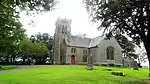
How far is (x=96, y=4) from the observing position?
30.9 meters

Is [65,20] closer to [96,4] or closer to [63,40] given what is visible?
[63,40]

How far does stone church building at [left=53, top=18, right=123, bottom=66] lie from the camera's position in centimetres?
7825

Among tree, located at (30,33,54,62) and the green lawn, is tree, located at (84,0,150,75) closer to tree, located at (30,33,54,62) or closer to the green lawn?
the green lawn

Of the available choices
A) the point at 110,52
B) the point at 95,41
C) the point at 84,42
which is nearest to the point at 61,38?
the point at 84,42

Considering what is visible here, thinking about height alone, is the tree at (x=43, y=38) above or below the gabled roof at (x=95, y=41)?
above

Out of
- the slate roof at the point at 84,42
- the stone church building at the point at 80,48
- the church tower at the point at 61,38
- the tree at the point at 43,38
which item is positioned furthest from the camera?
the tree at the point at 43,38

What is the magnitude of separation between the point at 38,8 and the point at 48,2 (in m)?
0.79

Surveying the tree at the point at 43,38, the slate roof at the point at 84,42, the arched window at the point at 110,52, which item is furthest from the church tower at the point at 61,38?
the tree at the point at 43,38

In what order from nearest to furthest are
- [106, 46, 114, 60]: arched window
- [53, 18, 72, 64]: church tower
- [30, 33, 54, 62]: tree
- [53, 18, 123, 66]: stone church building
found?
[53, 18, 123, 66]: stone church building
[106, 46, 114, 60]: arched window
[53, 18, 72, 64]: church tower
[30, 33, 54, 62]: tree

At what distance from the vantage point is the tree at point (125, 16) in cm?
2923

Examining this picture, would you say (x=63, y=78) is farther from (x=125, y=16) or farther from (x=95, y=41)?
(x=95, y=41)

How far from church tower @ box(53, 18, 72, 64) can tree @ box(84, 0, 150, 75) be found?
165 feet

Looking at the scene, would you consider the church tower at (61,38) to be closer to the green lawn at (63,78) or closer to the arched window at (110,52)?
the arched window at (110,52)

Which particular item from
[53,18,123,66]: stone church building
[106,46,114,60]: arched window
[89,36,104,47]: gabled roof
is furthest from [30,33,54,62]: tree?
[106,46,114,60]: arched window
